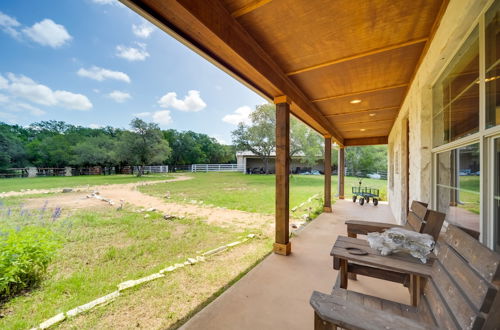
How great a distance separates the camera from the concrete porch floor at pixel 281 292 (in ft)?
5.50

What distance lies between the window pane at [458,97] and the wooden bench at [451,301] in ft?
2.92

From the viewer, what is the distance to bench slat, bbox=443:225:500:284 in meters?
0.74

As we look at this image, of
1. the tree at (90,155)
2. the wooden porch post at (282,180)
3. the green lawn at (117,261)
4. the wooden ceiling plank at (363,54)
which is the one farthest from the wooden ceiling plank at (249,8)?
the tree at (90,155)

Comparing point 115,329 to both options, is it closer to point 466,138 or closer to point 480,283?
point 480,283

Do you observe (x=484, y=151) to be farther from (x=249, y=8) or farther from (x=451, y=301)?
(x=249, y=8)

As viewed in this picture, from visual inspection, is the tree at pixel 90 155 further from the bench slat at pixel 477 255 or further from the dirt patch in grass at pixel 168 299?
the bench slat at pixel 477 255

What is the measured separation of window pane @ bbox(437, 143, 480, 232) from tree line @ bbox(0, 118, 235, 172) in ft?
68.2

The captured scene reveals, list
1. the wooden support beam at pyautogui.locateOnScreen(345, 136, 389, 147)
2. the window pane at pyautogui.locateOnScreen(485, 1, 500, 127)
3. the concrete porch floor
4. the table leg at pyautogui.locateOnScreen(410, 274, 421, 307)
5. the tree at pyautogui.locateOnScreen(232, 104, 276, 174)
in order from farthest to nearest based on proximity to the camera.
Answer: the tree at pyautogui.locateOnScreen(232, 104, 276, 174) → the wooden support beam at pyautogui.locateOnScreen(345, 136, 389, 147) → the concrete porch floor → the table leg at pyautogui.locateOnScreen(410, 274, 421, 307) → the window pane at pyautogui.locateOnScreen(485, 1, 500, 127)

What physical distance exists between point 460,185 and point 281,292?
1.92 m

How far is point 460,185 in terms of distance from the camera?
5.29 feet

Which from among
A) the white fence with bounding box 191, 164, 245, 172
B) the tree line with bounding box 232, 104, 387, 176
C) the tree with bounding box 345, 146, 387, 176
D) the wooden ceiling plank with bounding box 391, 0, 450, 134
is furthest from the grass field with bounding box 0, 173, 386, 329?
the white fence with bounding box 191, 164, 245, 172

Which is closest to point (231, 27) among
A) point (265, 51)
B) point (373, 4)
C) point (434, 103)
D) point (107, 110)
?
point (265, 51)

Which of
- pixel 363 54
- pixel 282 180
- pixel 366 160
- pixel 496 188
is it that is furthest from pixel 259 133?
pixel 496 188

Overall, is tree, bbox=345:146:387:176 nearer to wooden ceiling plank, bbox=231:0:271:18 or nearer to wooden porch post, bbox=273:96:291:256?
wooden porch post, bbox=273:96:291:256
